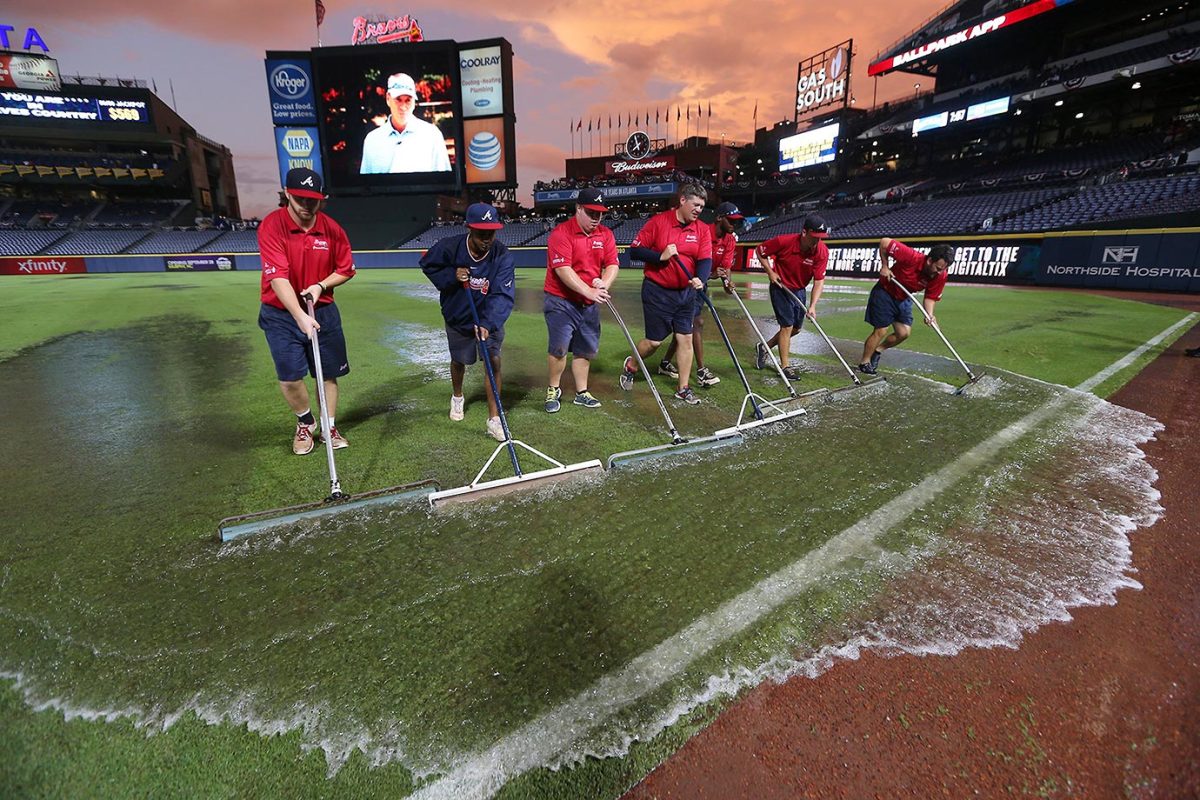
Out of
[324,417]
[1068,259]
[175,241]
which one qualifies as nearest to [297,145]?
[175,241]

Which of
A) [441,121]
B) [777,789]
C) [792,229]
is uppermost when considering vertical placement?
[441,121]

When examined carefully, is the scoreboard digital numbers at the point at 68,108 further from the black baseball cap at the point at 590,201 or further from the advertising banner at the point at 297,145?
the black baseball cap at the point at 590,201

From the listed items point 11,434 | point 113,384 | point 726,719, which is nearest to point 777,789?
point 726,719

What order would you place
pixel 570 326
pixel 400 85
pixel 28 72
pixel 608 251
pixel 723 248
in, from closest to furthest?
pixel 570 326, pixel 608 251, pixel 723 248, pixel 400 85, pixel 28 72

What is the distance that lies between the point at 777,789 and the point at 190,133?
7904 centimetres

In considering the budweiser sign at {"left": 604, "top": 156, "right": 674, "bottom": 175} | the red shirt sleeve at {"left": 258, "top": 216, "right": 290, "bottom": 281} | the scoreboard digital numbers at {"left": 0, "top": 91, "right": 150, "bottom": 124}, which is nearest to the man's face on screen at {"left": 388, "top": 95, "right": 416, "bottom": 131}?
the budweiser sign at {"left": 604, "top": 156, "right": 674, "bottom": 175}

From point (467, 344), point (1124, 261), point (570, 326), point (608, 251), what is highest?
point (1124, 261)

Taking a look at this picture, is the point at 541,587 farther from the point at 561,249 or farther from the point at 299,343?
the point at 561,249

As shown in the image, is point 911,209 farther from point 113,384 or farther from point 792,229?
point 113,384

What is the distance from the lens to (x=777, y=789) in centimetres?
160

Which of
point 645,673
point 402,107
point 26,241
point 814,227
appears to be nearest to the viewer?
point 645,673

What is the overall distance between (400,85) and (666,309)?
129 ft

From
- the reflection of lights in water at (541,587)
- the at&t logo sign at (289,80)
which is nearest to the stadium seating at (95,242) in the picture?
the at&t logo sign at (289,80)

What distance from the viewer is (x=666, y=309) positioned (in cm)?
533
